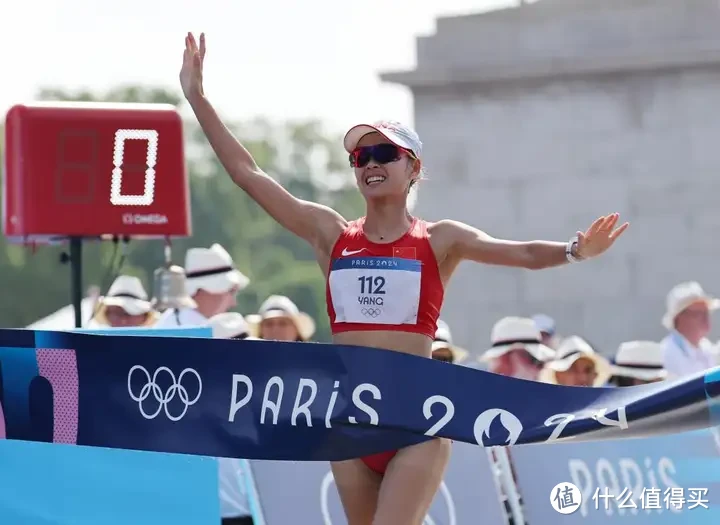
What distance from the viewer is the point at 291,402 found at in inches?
262

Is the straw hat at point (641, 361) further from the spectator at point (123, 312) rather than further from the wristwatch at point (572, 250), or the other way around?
the wristwatch at point (572, 250)

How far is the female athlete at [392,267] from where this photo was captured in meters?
6.33

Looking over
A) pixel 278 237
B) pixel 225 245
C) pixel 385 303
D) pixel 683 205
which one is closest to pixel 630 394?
pixel 385 303

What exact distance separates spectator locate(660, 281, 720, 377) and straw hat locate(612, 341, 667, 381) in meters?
0.63

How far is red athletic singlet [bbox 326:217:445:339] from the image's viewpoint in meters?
6.39

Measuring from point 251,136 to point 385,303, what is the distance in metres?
88.3

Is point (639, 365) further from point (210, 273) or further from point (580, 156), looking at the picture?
point (580, 156)

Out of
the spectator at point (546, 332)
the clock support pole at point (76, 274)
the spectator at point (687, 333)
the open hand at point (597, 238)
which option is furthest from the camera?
the spectator at point (546, 332)

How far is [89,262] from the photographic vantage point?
206 ft

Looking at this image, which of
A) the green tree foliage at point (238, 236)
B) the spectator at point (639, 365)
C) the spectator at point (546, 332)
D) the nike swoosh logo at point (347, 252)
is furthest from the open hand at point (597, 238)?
the green tree foliage at point (238, 236)

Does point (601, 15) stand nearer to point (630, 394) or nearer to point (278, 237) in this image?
point (630, 394)

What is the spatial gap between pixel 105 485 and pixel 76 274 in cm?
222

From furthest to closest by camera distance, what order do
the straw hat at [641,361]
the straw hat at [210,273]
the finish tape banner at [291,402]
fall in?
1. the straw hat at [210,273]
2. the straw hat at [641,361]
3. the finish tape banner at [291,402]

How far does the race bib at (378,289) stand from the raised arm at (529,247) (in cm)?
20
